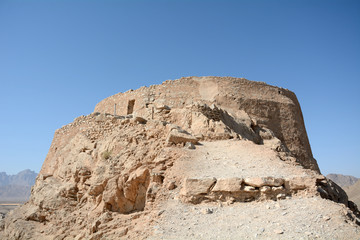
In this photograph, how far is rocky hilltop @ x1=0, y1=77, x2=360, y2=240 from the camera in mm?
4801

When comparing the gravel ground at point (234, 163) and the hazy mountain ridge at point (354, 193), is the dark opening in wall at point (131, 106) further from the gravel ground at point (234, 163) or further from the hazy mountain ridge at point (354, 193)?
the hazy mountain ridge at point (354, 193)

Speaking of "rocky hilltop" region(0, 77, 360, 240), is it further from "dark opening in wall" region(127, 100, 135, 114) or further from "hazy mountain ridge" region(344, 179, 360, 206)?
"hazy mountain ridge" region(344, 179, 360, 206)

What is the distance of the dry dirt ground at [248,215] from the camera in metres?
4.35

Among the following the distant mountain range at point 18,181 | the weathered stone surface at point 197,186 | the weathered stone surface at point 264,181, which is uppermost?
the weathered stone surface at point 264,181

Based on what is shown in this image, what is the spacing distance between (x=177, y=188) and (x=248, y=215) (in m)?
1.61

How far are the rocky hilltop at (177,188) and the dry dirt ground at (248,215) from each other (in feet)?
0.05

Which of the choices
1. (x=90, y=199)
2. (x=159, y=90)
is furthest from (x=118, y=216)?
(x=159, y=90)

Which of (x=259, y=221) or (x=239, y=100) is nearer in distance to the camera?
(x=259, y=221)

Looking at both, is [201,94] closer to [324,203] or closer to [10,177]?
[324,203]

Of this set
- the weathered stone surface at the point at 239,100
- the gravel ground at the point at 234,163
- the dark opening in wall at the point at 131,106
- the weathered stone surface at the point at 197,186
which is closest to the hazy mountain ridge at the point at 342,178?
the weathered stone surface at the point at 239,100

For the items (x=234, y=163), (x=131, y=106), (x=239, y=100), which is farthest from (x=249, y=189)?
(x=131, y=106)

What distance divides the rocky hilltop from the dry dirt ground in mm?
17

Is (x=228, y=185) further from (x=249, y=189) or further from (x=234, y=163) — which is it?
(x=234, y=163)

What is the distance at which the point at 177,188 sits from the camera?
5988 mm
